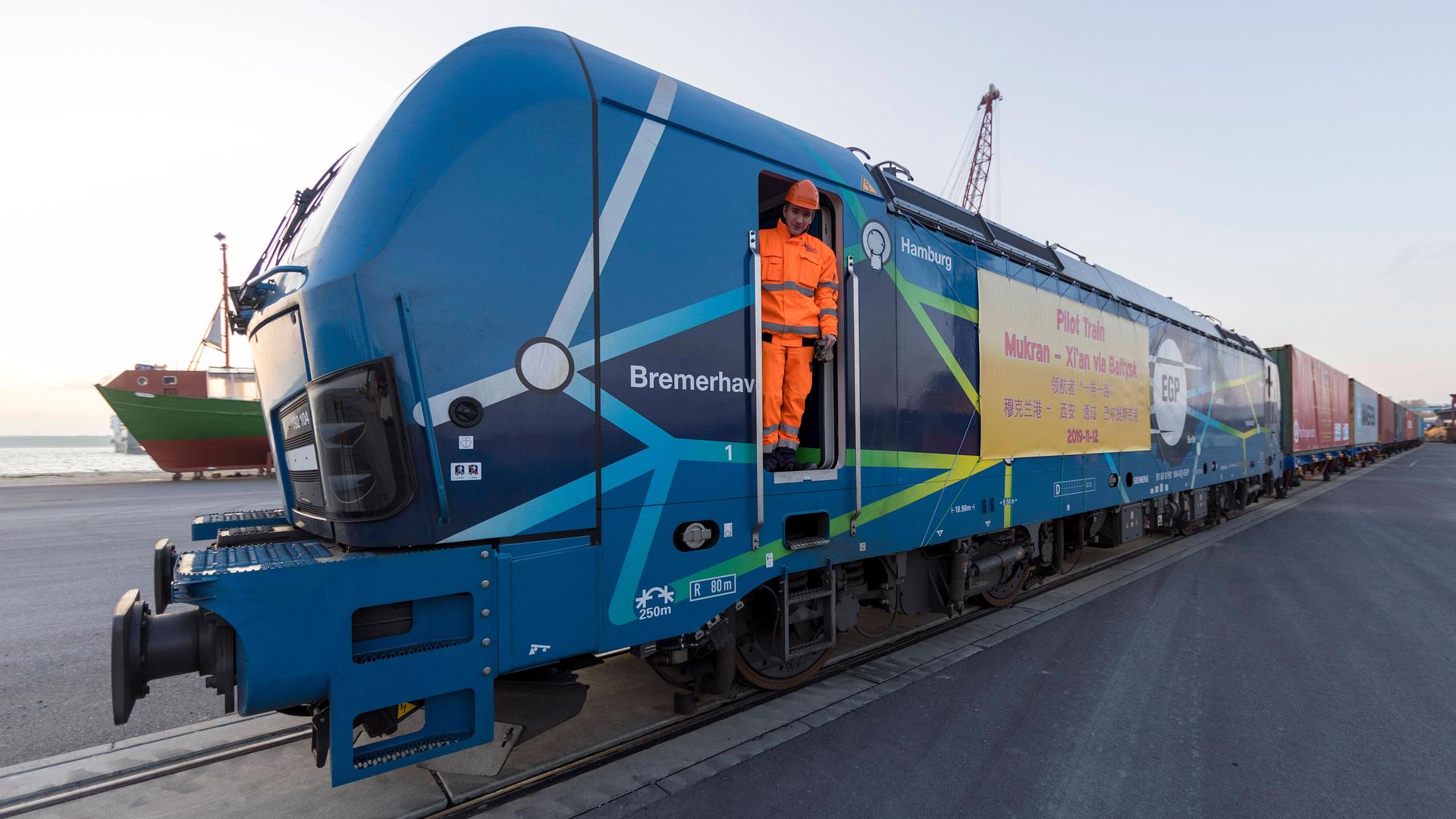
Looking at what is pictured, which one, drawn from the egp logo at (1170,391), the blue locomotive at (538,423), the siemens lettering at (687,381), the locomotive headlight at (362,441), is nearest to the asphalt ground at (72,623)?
the blue locomotive at (538,423)

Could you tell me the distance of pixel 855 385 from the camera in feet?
12.4

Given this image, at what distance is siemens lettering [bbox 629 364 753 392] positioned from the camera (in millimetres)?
2859

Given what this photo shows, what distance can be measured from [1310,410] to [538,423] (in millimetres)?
22364

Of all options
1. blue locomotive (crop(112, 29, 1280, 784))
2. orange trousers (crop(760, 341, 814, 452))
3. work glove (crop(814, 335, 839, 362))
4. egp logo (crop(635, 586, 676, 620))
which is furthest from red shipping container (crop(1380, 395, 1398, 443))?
egp logo (crop(635, 586, 676, 620))

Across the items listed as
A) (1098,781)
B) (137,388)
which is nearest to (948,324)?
(1098,781)

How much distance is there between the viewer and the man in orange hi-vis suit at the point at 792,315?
Result: 351 centimetres

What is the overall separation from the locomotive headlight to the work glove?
86.6 inches

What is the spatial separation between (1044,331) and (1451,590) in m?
5.55

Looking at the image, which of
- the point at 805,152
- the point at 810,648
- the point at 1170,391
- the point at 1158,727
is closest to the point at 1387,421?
the point at 1170,391

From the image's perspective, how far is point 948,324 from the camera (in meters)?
4.66

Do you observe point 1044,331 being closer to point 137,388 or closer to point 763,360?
point 763,360

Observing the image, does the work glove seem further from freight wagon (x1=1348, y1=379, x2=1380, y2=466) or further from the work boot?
freight wagon (x1=1348, y1=379, x2=1380, y2=466)

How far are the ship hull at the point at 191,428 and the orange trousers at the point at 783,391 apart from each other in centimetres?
2248

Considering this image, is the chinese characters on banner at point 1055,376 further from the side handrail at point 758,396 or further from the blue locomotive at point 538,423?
the side handrail at point 758,396
